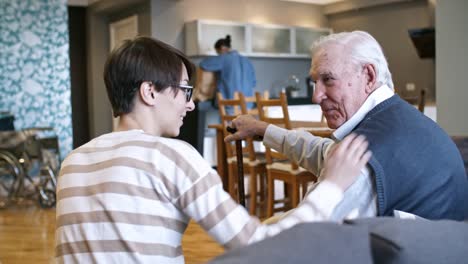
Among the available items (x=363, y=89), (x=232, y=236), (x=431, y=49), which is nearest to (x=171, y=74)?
(x=232, y=236)

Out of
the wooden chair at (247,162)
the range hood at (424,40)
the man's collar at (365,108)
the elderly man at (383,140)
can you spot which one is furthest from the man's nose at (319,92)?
the range hood at (424,40)

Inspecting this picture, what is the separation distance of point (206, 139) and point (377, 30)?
156 inches

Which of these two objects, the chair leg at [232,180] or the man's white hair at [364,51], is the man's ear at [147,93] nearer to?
the man's white hair at [364,51]

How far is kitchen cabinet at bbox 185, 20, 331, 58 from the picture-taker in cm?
838

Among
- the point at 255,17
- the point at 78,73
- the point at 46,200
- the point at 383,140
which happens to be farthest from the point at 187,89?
the point at 78,73

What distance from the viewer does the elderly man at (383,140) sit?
1.35m

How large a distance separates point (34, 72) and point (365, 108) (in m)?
6.17

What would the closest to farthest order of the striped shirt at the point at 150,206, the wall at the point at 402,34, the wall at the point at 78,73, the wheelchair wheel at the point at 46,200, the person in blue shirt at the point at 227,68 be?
the striped shirt at the point at 150,206, the wheelchair wheel at the point at 46,200, the person in blue shirt at the point at 227,68, the wall at the point at 402,34, the wall at the point at 78,73

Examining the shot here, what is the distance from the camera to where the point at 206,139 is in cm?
722

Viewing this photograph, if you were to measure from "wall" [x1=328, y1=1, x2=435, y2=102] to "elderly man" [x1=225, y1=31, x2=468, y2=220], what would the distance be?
7.47m

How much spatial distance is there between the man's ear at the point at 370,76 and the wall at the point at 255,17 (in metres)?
6.91

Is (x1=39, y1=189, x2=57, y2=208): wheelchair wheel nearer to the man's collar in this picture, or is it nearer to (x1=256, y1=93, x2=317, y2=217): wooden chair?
(x1=256, y1=93, x2=317, y2=217): wooden chair

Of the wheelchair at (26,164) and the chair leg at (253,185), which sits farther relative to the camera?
the wheelchair at (26,164)

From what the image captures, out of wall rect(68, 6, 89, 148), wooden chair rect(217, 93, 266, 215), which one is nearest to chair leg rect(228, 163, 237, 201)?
wooden chair rect(217, 93, 266, 215)
